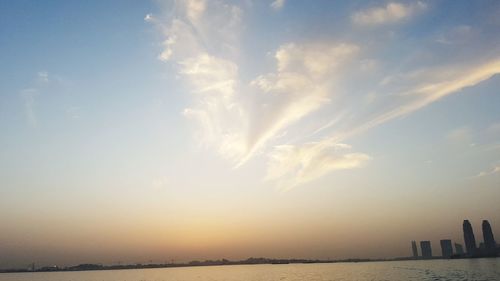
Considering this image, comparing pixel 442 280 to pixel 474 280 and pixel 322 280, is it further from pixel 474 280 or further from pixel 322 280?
pixel 322 280

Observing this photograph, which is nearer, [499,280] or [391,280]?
[499,280]

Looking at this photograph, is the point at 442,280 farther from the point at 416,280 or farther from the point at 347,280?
the point at 347,280

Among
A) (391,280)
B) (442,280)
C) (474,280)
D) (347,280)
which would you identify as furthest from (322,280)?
(474,280)

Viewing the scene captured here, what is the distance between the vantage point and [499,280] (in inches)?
4530

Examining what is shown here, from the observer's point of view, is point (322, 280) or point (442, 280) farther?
point (322, 280)

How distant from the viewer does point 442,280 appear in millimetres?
131750

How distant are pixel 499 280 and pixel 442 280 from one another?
779 inches

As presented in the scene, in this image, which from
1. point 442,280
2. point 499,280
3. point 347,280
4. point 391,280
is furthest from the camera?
point 347,280

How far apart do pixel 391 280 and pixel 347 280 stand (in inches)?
718

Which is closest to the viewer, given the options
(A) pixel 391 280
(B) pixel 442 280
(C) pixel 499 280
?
(C) pixel 499 280

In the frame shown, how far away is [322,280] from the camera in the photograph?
534 ft

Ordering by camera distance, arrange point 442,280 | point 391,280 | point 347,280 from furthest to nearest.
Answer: point 347,280, point 391,280, point 442,280

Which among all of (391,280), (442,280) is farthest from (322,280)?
(442,280)

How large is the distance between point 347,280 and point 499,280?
54.7 m
